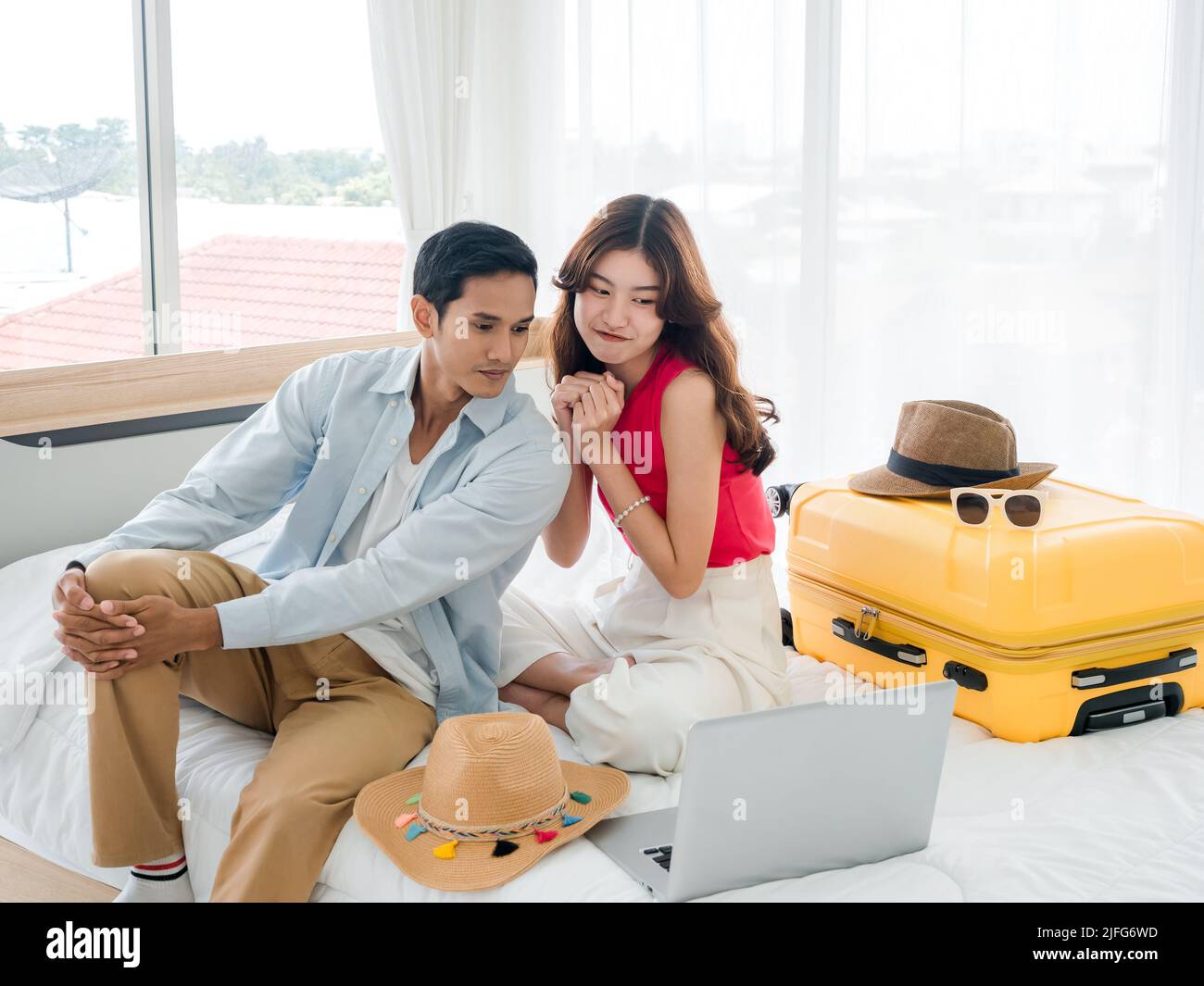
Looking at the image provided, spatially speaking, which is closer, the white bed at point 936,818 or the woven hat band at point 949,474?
the white bed at point 936,818

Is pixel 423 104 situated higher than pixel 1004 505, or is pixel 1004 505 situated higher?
pixel 423 104

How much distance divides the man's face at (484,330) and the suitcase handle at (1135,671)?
3.22 feet

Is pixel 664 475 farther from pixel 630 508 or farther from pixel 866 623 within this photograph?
pixel 866 623

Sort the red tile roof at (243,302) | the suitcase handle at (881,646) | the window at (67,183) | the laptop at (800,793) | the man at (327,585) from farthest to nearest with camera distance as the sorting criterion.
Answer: the red tile roof at (243,302) < the window at (67,183) < the suitcase handle at (881,646) < the man at (327,585) < the laptop at (800,793)

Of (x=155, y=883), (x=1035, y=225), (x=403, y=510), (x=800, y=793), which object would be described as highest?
(x=1035, y=225)

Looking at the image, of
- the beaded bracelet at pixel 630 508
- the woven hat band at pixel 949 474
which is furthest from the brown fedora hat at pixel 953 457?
the beaded bracelet at pixel 630 508

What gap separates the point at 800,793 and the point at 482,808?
0.39 metres

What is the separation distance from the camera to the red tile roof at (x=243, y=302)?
10.3 feet

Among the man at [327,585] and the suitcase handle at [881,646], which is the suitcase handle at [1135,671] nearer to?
the suitcase handle at [881,646]

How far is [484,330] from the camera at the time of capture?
5.94 feet

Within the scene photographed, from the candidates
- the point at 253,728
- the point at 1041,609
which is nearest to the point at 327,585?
the point at 253,728

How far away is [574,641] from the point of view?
2.10 m

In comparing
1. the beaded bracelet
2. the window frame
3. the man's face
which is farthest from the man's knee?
the window frame
